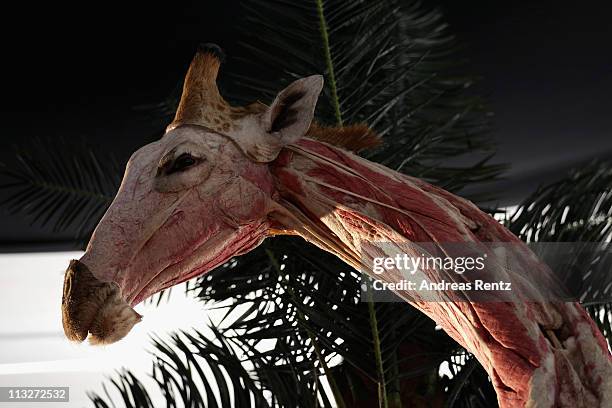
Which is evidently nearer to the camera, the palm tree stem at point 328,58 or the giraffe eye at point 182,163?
the giraffe eye at point 182,163

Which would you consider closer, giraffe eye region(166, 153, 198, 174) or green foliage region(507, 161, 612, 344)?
giraffe eye region(166, 153, 198, 174)

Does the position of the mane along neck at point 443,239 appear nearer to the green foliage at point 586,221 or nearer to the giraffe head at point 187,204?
the giraffe head at point 187,204

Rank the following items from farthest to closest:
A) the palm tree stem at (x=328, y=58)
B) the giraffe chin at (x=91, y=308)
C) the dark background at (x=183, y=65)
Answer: the dark background at (x=183, y=65), the palm tree stem at (x=328, y=58), the giraffe chin at (x=91, y=308)

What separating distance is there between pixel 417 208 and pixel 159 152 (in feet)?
0.55

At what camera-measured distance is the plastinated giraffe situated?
0.43 meters

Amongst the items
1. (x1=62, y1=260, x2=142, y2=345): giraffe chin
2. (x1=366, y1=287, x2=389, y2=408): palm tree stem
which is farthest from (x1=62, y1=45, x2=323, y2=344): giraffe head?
(x1=366, y1=287, x2=389, y2=408): palm tree stem

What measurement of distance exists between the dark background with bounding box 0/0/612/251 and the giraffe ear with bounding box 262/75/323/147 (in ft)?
1.85

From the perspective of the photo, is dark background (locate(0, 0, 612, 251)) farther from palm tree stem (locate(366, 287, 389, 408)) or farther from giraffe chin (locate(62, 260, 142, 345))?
giraffe chin (locate(62, 260, 142, 345))

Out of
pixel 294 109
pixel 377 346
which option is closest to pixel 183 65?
pixel 377 346

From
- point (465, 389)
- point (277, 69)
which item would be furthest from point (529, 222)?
point (277, 69)

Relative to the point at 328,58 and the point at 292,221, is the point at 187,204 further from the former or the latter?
the point at 328,58

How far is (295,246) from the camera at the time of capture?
0.77m

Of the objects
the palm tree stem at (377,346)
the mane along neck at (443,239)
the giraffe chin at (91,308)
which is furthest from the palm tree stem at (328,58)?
the giraffe chin at (91,308)

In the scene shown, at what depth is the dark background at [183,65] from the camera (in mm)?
1151
